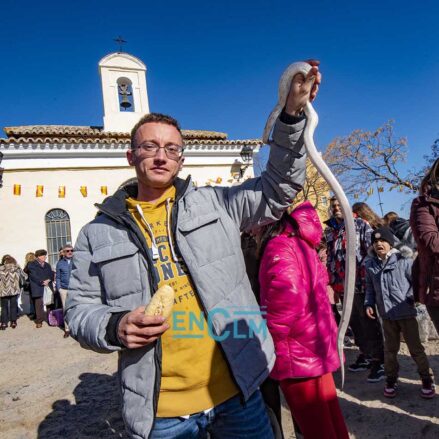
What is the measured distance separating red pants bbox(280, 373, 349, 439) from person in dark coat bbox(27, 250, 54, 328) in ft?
26.9

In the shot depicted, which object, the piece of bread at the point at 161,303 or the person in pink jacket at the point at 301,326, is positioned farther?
the person in pink jacket at the point at 301,326

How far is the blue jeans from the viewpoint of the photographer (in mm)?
1407

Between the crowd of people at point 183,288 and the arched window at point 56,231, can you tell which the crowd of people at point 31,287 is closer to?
the arched window at point 56,231

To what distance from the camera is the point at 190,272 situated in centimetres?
144

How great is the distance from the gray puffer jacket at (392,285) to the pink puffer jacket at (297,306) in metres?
1.52

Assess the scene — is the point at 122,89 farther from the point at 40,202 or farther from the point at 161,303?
the point at 161,303

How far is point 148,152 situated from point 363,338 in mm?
3705

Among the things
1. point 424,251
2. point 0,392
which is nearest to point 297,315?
point 424,251

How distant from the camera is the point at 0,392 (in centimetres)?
465

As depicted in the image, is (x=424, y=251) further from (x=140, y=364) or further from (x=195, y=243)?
(x=140, y=364)

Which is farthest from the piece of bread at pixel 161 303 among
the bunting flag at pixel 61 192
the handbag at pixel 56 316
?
the bunting flag at pixel 61 192

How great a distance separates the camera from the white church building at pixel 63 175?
10.9 meters

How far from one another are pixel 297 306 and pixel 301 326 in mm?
160

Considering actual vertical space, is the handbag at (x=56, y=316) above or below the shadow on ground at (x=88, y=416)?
above
